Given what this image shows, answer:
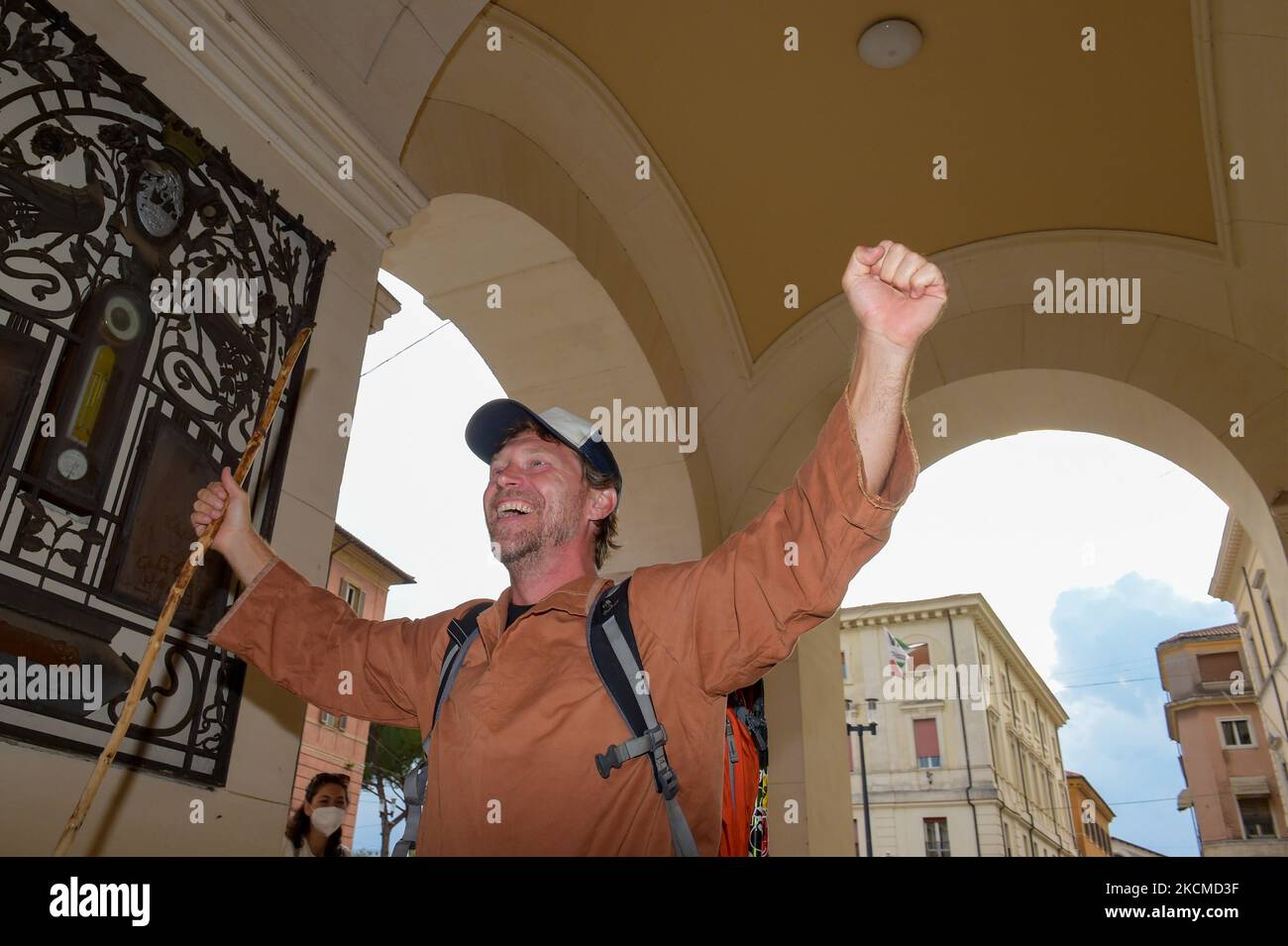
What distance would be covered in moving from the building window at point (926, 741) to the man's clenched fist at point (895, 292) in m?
39.4

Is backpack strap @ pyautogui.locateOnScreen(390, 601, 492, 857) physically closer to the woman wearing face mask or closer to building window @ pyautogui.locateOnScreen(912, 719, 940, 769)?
the woman wearing face mask

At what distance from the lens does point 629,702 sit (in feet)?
5.58

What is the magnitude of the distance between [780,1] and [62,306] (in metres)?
4.82

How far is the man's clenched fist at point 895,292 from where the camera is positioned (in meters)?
1.52

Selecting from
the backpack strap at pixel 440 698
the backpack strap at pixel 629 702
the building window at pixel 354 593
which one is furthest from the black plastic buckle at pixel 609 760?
the building window at pixel 354 593

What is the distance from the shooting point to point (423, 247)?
611 cm

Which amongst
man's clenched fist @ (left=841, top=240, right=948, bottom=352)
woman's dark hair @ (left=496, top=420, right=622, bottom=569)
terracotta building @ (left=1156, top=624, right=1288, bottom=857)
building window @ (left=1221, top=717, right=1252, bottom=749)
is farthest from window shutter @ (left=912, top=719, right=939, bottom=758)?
man's clenched fist @ (left=841, top=240, right=948, bottom=352)

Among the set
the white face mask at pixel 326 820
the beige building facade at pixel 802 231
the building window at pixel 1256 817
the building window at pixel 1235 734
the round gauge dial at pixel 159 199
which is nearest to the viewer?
the round gauge dial at pixel 159 199

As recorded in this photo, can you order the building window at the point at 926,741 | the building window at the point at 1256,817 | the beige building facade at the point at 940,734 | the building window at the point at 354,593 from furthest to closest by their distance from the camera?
the building window at the point at 926,741 → the building window at the point at 1256,817 → the beige building facade at the point at 940,734 → the building window at the point at 354,593

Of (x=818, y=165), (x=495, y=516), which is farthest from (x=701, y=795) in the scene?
(x=818, y=165)

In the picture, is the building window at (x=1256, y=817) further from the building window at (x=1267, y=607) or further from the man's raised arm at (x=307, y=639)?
the man's raised arm at (x=307, y=639)

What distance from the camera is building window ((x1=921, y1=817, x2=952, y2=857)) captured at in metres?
36.6

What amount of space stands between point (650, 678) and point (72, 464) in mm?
1548
